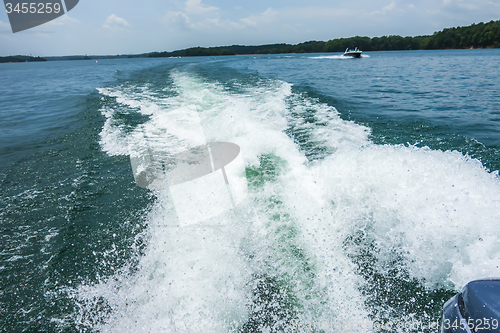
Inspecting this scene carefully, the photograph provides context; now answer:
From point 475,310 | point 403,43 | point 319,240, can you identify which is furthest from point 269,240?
point 403,43

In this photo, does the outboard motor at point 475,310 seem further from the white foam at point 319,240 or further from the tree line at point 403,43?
the tree line at point 403,43

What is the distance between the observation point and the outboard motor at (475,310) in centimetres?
136

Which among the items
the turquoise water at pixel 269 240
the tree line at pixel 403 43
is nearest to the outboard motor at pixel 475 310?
the turquoise water at pixel 269 240

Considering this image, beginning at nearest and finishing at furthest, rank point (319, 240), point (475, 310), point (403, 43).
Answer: point (475, 310), point (319, 240), point (403, 43)

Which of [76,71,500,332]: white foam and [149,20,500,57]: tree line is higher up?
[149,20,500,57]: tree line

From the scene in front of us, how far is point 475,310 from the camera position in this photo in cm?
145

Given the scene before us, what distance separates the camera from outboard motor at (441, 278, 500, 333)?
1361mm

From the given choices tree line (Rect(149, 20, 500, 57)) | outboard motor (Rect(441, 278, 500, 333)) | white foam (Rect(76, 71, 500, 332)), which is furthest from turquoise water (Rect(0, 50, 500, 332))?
tree line (Rect(149, 20, 500, 57))

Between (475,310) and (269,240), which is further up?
(475,310)

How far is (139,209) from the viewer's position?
12.0ft

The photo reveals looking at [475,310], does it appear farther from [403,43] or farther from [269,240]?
[403,43]

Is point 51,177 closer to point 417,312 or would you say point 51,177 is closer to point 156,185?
point 156,185

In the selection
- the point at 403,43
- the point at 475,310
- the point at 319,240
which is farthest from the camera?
the point at 403,43

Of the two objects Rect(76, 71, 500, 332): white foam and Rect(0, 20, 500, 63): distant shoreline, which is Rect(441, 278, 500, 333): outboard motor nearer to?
Rect(76, 71, 500, 332): white foam
